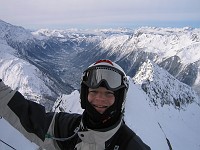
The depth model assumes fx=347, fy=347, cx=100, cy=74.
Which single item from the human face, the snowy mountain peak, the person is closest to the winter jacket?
the person

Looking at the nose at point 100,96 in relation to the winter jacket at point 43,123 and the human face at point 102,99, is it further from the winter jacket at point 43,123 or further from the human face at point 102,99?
the winter jacket at point 43,123

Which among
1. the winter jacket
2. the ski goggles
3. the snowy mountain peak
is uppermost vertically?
the ski goggles

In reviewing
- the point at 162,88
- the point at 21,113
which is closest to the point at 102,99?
the point at 21,113

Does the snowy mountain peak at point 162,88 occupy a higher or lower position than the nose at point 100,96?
lower

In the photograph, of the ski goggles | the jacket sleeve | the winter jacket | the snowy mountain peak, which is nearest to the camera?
the ski goggles

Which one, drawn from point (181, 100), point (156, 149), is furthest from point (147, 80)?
point (156, 149)

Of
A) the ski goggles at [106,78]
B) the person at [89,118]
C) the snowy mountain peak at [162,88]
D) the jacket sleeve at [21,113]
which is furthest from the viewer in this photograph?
the snowy mountain peak at [162,88]

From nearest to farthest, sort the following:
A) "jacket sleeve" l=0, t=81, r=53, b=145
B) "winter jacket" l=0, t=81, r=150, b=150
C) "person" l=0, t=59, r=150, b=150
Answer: "person" l=0, t=59, r=150, b=150
"winter jacket" l=0, t=81, r=150, b=150
"jacket sleeve" l=0, t=81, r=53, b=145

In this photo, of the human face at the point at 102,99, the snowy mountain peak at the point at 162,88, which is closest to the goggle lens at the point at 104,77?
the human face at the point at 102,99

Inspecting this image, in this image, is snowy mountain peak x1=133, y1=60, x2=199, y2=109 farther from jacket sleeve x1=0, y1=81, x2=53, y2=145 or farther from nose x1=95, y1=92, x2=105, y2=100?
nose x1=95, y1=92, x2=105, y2=100
